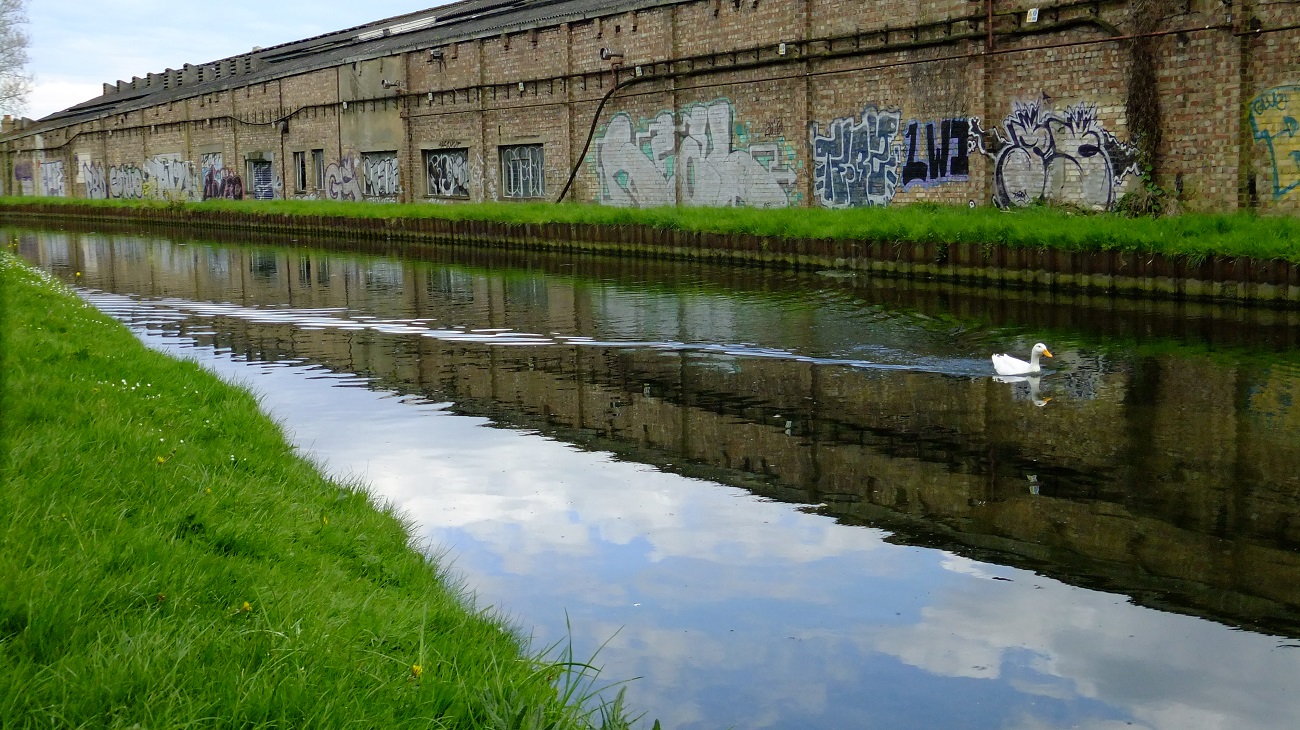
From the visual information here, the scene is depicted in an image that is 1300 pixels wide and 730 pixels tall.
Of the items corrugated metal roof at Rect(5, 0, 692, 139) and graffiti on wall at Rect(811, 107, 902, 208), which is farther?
corrugated metal roof at Rect(5, 0, 692, 139)

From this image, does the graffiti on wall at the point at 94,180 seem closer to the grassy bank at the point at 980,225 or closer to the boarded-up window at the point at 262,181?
the boarded-up window at the point at 262,181

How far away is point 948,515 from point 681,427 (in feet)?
9.97

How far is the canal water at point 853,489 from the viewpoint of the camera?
210 inches

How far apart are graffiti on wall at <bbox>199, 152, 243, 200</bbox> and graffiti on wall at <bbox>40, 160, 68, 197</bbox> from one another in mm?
17740

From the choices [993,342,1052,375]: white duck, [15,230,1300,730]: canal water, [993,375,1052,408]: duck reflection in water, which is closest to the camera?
[15,230,1300,730]: canal water

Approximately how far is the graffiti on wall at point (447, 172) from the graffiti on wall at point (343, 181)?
428cm

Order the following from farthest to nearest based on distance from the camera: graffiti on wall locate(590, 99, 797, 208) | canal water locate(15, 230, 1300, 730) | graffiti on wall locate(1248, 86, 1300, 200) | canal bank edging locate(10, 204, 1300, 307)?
graffiti on wall locate(590, 99, 797, 208) → graffiti on wall locate(1248, 86, 1300, 200) → canal bank edging locate(10, 204, 1300, 307) → canal water locate(15, 230, 1300, 730)

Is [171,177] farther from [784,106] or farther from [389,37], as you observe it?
[784,106]

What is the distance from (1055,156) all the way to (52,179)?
6270 cm

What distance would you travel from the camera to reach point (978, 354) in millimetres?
13281

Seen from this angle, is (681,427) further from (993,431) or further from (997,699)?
(997,699)

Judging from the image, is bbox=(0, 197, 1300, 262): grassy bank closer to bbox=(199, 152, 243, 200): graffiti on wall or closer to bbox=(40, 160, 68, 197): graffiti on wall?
bbox=(199, 152, 243, 200): graffiti on wall

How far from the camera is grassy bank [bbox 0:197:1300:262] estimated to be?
17500mm

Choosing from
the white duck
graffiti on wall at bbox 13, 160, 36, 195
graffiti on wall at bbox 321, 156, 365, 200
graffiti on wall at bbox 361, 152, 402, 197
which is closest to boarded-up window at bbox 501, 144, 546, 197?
graffiti on wall at bbox 361, 152, 402, 197
